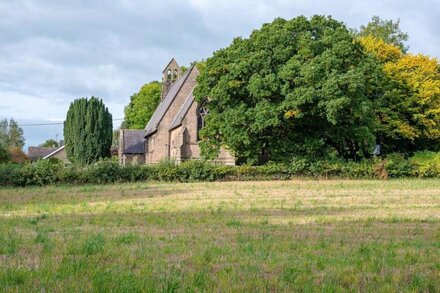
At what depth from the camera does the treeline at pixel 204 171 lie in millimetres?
34156

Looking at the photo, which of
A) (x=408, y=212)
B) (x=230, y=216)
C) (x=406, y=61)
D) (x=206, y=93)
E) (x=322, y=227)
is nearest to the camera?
(x=322, y=227)

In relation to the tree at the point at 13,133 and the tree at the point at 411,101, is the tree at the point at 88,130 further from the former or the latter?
the tree at the point at 13,133

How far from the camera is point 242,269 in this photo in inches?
265

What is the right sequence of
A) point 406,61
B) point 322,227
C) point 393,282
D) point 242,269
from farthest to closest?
point 406,61 → point 322,227 → point 242,269 → point 393,282

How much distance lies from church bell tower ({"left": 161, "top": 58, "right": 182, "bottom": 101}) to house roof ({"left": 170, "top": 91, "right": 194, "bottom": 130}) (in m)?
15.7

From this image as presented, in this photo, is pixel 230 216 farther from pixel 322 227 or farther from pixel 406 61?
pixel 406 61

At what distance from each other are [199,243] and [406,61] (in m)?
43.9

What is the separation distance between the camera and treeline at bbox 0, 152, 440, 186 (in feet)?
112

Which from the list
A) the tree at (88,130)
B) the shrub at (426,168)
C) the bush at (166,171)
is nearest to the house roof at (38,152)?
the tree at (88,130)

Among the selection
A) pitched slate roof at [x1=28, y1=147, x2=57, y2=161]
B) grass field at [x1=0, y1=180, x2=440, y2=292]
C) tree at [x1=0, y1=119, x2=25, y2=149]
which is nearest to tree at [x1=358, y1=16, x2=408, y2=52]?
grass field at [x1=0, y1=180, x2=440, y2=292]

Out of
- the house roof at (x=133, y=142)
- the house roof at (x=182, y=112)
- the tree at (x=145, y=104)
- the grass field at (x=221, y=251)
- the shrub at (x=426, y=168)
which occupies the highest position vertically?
the tree at (x=145, y=104)

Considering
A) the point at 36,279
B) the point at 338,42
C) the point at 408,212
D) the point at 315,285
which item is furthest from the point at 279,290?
the point at 338,42

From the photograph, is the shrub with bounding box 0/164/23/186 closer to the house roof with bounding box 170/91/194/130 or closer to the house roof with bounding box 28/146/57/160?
the house roof with bounding box 170/91/194/130

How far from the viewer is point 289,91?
122ft
